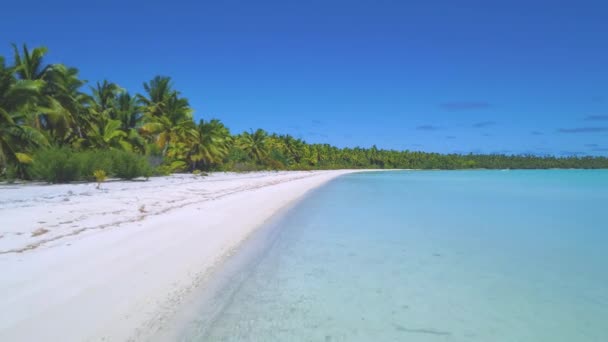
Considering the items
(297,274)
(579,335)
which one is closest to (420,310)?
(579,335)

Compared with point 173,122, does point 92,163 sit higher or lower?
lower

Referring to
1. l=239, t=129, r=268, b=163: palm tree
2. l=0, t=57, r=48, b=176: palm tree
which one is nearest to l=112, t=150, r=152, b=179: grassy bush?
l=0, t=57, r=48, b=176: palm tree

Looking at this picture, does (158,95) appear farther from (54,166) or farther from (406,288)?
(406,288)

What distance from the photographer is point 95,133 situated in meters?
23.0

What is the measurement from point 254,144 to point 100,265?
160 feet

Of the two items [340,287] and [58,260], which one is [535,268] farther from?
[58,260]

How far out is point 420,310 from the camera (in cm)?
416

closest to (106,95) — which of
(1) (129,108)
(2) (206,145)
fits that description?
(1) (129,108)

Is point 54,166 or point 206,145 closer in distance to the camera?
point 54,166

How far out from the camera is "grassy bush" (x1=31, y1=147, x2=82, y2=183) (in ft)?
51.6

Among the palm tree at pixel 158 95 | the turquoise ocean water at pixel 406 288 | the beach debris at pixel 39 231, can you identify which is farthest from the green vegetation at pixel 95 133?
the turquoise ocean water at pixel 406 288

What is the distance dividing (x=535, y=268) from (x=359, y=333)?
4.41 m

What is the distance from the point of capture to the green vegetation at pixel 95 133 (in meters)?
16.1

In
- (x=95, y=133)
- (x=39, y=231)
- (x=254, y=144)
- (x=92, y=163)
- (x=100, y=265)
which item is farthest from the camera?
(x=254, y=144)
